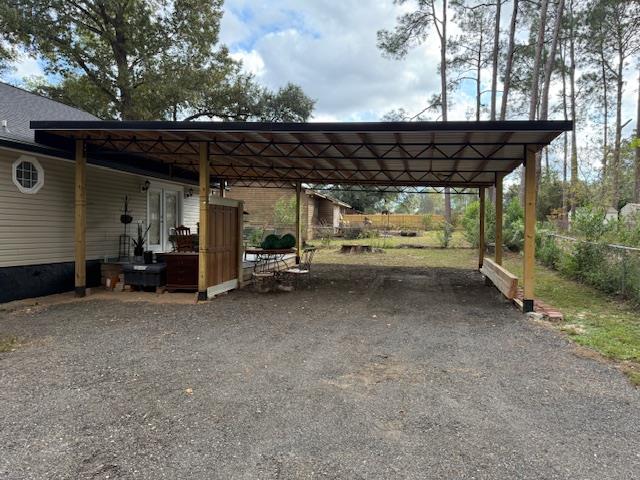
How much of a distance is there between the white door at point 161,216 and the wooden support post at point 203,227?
4274 mm

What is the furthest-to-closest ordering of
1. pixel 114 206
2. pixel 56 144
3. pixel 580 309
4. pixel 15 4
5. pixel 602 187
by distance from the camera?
pixel 602 187 < pixel 15 4 < pixel 114 206 < pixel 56 144 < pixel 580 309

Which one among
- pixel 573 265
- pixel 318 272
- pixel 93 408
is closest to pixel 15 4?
pixel 318 272

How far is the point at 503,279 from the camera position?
28.9 feet

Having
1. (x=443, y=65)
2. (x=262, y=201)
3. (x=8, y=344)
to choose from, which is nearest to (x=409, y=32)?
(x=443, y=65)

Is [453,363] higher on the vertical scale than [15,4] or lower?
lower

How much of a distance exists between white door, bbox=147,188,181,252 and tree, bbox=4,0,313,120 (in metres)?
8.45

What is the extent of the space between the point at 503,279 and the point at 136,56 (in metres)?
Answer: 20.7

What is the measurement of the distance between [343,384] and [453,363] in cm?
141

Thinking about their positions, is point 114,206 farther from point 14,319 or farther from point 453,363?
point 453,363

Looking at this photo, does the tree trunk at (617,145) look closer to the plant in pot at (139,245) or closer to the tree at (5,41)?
the plant in pot at (139,245)

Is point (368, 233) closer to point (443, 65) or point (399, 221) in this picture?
point (399, 221)

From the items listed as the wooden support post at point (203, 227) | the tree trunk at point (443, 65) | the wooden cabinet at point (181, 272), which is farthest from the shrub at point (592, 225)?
the tree trunk at point (443, 65)

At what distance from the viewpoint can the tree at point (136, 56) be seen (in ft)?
63.7

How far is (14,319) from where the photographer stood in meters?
6.52
